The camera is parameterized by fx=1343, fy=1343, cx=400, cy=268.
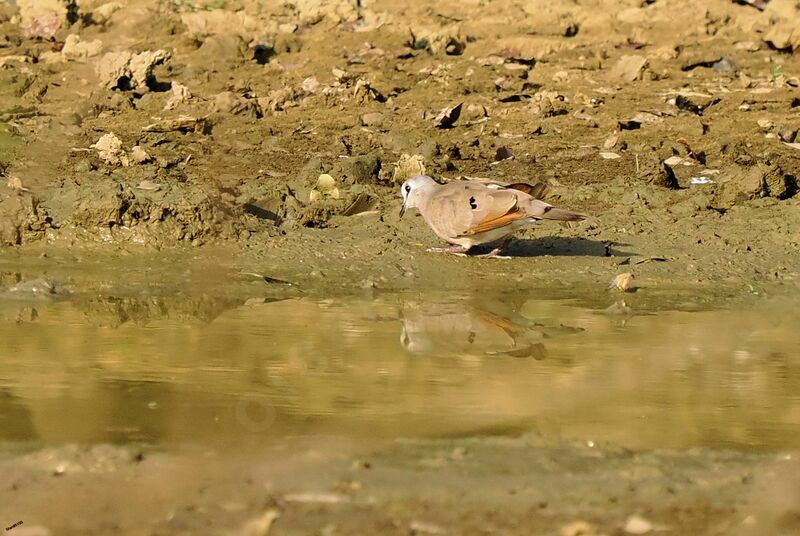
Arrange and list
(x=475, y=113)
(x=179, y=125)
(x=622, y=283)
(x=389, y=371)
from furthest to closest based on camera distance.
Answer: (x=475, y=113) → (x=179, y=125) → (x=622, y=283) → (x=389, y=371)

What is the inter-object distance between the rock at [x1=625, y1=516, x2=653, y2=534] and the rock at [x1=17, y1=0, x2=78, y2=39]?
10624 millimetres

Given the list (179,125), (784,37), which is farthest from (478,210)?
(784,37)

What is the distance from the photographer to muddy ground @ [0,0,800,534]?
7.98 m

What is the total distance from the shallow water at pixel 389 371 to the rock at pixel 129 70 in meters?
4.78

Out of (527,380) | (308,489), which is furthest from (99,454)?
(527,380)

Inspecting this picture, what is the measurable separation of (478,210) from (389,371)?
2606 millimetres

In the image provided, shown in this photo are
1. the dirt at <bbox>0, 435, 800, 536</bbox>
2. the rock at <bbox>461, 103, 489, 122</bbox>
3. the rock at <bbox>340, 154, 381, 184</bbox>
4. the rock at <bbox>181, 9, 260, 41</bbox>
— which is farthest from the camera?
the rock at <bbox>181, 9, 260, 41</bbox>

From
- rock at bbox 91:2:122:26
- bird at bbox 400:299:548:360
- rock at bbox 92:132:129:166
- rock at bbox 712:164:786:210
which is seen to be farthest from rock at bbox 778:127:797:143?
rock at bbox 91:2:122:26

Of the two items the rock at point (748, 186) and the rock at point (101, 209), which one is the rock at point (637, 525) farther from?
the rock at point (748, 186)

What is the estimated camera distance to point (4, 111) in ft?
36.4

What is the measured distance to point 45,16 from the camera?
13359 mm

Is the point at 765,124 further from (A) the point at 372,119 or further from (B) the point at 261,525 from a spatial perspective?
(B) the point at 261,525

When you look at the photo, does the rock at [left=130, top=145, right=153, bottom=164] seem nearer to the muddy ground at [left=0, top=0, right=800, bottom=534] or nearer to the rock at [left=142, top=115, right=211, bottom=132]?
the muddy ground at [left=0, top=0, right=800, bottom=534]

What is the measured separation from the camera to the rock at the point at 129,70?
11.5 meters
